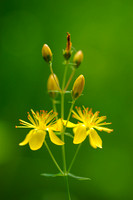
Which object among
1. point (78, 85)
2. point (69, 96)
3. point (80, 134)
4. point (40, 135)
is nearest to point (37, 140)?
point (40, 135)

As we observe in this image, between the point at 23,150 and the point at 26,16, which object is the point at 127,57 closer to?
the point at 26,16

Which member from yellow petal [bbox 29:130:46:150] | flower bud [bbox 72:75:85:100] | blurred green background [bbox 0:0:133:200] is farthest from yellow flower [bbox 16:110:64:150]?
blurred green background [bbox 0:0:133:200]

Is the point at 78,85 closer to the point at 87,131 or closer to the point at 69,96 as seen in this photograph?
the point at 87,131

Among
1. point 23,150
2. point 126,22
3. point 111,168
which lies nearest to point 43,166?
point 23,150

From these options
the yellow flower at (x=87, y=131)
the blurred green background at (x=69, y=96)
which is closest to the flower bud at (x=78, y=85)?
the yellow flower at (x=87, y=131)

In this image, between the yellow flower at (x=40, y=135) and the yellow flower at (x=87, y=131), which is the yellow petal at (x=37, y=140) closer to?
the yellow flower at (x=40, y=135)

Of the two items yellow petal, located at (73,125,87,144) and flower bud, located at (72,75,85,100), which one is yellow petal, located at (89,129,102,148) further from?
flower bud, located at (72,75,85,100)

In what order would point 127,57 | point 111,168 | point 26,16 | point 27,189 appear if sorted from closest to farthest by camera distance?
point 27,189, point 111,168, point 127,57, point 26,16
